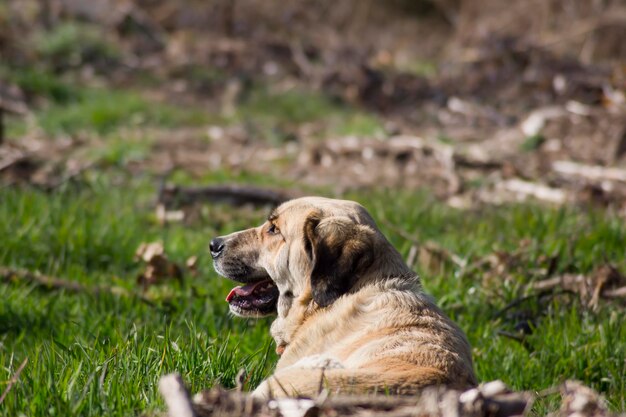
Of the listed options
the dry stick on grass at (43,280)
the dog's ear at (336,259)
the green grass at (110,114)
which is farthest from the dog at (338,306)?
the green grass at (110,114)

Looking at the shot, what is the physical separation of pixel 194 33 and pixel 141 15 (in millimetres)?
1164

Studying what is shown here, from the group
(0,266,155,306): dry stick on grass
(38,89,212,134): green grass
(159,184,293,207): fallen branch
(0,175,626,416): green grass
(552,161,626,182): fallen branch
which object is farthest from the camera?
(38,89,212,134): green grass

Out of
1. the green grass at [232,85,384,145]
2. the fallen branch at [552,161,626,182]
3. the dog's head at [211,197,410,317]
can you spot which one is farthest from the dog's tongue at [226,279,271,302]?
the green grass at [232,85,384,145]

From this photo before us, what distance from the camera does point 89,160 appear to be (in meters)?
9.35

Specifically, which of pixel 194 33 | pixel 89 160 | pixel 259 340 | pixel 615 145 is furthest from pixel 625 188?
pixel 194 33

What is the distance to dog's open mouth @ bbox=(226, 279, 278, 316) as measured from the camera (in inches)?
171

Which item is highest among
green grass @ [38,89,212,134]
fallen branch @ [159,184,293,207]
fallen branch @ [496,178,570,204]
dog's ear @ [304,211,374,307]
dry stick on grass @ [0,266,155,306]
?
dog's ear @ [304,211,374,307]

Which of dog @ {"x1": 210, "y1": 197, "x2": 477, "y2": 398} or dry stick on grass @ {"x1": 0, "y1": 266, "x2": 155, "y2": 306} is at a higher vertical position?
dog @ {"x1": 210, "y1": 197, "x2": 477, "y2": 398}

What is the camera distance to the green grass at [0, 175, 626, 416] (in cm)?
336

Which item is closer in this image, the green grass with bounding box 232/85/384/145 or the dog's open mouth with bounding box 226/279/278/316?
the dog's open mouth with bounding box 226/279/278/316

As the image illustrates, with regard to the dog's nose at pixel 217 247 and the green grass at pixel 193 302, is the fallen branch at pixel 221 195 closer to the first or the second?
→ the green grass at pixel 193 302

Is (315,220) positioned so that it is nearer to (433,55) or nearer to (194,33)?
(194,33)

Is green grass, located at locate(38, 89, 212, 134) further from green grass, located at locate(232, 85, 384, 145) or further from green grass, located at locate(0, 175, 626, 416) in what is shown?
green grass, located at locate(0, 175, 626, 416)

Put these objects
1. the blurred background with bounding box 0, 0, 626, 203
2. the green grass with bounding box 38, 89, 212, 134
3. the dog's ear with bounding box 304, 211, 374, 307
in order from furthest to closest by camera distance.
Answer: the green grass with bounding box 38, 89, 212, 134 < the blurred background with bounding box 0, 0, 626, 203 < the dog's ear with bounding box 304, 211, 374, 307
